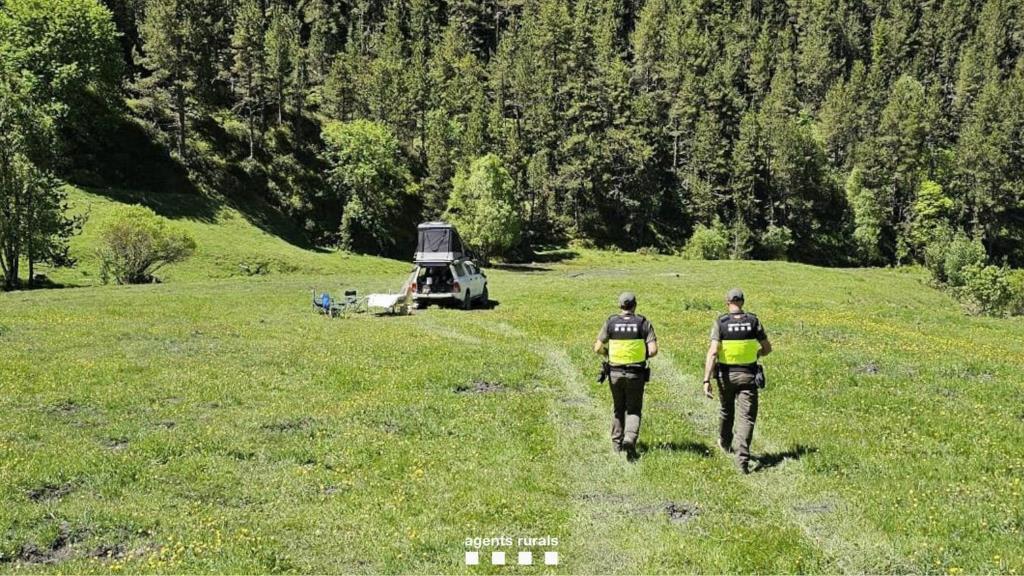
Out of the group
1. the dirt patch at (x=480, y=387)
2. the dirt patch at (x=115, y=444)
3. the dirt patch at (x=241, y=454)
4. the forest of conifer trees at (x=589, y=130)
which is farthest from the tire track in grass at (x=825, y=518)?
the forest of conifer trees at (x=589, y=130)

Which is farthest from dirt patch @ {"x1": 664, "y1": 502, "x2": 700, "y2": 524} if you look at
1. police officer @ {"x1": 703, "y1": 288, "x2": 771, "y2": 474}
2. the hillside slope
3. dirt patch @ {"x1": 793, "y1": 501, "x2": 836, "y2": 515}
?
the hillside slope

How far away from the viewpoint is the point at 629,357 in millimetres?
12414

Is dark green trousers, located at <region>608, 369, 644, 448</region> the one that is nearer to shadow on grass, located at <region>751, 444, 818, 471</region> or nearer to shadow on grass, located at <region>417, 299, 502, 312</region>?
shadow on grass, located at <region>751, 444, 818, 471</region>

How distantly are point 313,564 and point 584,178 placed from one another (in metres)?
109

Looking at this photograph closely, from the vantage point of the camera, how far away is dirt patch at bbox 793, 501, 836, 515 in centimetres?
1015

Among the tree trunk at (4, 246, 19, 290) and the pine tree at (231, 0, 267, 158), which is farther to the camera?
the pine tree at (231, 0, 267, 158)

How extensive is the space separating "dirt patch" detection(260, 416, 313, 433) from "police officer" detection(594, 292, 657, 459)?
683 centimetres

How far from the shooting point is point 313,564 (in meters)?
8.58

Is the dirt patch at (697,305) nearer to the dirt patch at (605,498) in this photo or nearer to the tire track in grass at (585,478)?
the tire track in grass at (585,478)

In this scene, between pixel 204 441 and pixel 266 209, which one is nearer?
pixel 204 441

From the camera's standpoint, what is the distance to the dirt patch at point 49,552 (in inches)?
334

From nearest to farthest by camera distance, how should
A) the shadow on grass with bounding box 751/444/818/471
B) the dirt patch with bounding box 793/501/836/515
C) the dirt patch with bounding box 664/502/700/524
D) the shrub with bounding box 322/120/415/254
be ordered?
1. the dirt patch with bounding box 664/502/700/524
2. the dirt patch with bounding box 793/501/836/515
3. the shadow on grass with bounding box 751/444/818/471
4. the shrub with bounding box 322/120/415/254

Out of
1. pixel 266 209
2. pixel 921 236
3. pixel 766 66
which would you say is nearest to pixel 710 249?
pixel 921 236

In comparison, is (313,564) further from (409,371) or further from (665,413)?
(409,371)
